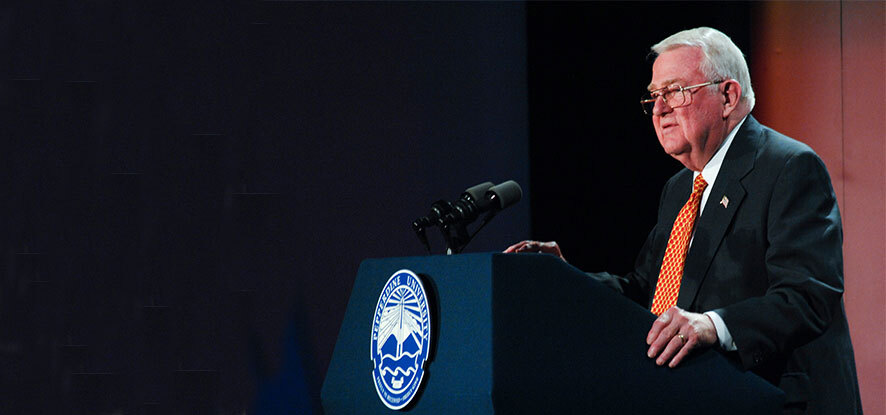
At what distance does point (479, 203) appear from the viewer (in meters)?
1.61

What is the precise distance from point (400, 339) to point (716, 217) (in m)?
0.84

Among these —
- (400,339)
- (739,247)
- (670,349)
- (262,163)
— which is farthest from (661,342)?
(262,163)

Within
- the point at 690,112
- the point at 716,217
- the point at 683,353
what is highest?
the point at 690,112

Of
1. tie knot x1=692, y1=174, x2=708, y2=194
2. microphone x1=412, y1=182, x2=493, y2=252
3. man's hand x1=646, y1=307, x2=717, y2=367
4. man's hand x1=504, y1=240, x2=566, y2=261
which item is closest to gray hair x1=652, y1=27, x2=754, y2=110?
tie knot x1=692, y1=174, x2=708, y2=194

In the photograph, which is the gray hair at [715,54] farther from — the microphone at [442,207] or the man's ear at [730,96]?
the microphone at [442,207]

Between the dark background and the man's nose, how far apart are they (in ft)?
5.45

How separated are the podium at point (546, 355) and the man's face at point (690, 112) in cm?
74

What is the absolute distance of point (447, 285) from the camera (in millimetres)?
1272

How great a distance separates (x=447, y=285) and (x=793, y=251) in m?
0.73

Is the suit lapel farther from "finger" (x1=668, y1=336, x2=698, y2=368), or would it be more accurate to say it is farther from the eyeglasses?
"finger" (x1=668, y1=336, x2=698, y2=368)

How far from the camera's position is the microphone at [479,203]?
1.57 meters

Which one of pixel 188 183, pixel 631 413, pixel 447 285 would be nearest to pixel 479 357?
pixel 447 285

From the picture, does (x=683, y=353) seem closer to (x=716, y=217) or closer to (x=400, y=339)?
(x=400, y=339)

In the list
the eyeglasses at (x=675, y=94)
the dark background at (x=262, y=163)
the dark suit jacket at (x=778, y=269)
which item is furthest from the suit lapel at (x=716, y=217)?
the dark background at (x=262, y=163)
